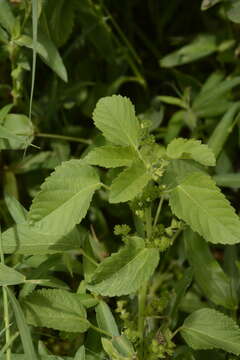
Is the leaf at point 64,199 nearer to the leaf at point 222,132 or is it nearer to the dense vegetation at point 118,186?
the dense vegetation at point 118,186

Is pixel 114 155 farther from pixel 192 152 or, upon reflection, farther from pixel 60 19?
pixel 60 19

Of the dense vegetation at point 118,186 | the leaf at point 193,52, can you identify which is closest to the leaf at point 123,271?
the dense vegetation at point 118,186

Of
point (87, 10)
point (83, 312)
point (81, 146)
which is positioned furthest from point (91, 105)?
point (83, 312)

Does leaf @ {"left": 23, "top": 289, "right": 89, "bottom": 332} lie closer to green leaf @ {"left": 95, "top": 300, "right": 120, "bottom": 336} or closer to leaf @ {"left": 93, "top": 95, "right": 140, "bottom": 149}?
green leaf @ {"left": 95, "top": 300, "right": 120, "bottom": 336}

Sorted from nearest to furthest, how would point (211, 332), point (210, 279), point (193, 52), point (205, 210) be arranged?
point (205, 210)
point (211, 332)
point (210, 279)
point (193, 52)

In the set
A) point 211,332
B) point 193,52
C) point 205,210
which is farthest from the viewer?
point 193,52

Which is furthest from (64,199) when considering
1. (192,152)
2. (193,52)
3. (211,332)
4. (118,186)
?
(193,52)
